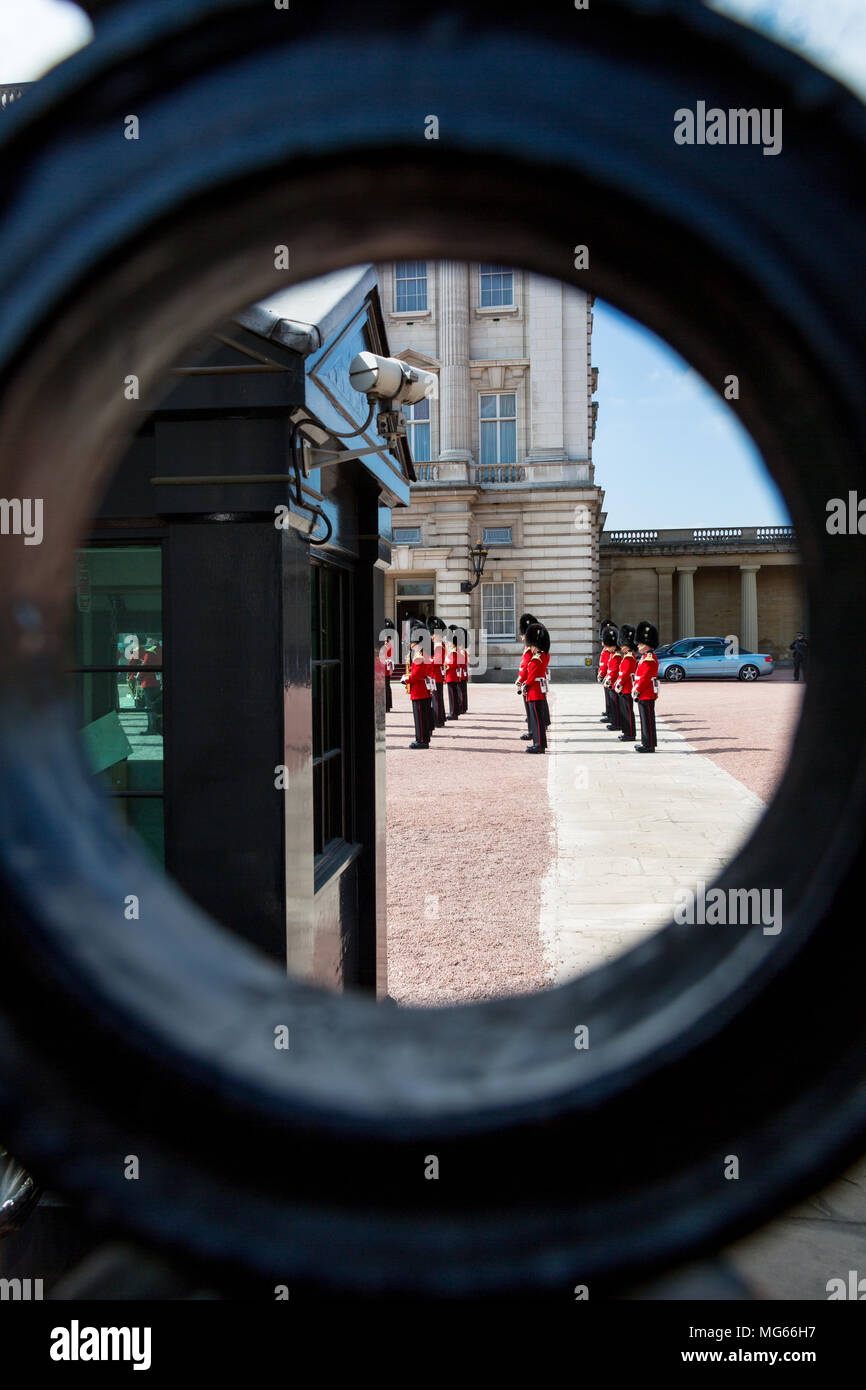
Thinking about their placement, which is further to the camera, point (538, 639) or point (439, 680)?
point (439, 680)

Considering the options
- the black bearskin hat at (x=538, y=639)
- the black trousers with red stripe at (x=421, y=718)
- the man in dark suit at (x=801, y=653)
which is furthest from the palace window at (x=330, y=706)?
the black bearskin hat at (x=538, y=639)

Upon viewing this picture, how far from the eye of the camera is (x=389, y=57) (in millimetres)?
640

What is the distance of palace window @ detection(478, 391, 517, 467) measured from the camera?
30.2 meters

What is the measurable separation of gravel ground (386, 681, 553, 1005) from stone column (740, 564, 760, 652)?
30751mm

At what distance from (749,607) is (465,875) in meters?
36.9

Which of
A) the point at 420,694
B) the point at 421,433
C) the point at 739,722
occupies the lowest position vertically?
A: the point at 739,722

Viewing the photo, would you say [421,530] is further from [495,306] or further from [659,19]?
[659,19]

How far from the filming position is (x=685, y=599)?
4019 centimetres

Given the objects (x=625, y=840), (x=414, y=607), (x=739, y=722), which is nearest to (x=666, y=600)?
(x=414, y=607)

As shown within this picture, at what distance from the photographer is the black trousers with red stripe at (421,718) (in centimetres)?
1374

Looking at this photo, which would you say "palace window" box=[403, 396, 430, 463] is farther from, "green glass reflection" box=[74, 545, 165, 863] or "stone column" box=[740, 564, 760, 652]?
"green glass reflection" box=[74, 545, 165, 863]

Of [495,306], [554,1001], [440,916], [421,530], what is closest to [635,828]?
[440,916]

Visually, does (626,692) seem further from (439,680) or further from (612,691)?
(439,680)

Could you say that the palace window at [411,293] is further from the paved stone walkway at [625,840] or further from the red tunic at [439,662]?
the paved stone walkway at [625,840]
